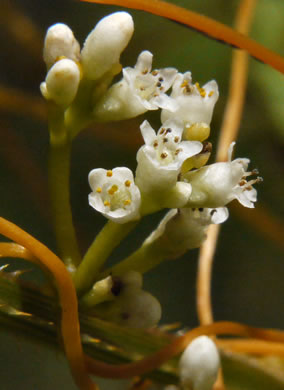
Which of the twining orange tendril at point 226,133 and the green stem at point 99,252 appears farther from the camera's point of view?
the twining orange tendril at point 226,133

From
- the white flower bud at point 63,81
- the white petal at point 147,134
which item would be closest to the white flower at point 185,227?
the white petal at point 147,134

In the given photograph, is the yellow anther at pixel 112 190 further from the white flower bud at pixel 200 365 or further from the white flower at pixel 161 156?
the white flower bud at pixel 200 365

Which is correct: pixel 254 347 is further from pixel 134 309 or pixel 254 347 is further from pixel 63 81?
pixel 63 81

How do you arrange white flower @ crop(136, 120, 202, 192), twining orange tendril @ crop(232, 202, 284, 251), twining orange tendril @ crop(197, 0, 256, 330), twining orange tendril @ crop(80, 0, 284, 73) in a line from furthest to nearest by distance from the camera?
twining orange tendril @ crop(232, 202, 284, 251), twining orange tendril @ crop(197, 0, 256, 330), twining orange tendril @ crop(80, 0, 284, 73), white flower @ crop(136, 120, 202, 192)

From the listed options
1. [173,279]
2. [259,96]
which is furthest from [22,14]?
[173,279]

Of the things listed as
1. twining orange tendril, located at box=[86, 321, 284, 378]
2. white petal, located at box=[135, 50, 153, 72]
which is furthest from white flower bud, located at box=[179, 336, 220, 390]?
white petal, located at box=[135, 50, 153, 72]

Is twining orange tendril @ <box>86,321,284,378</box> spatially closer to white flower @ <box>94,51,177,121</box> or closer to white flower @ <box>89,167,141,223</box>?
white flower @ <box>89,167,141,223</box>
